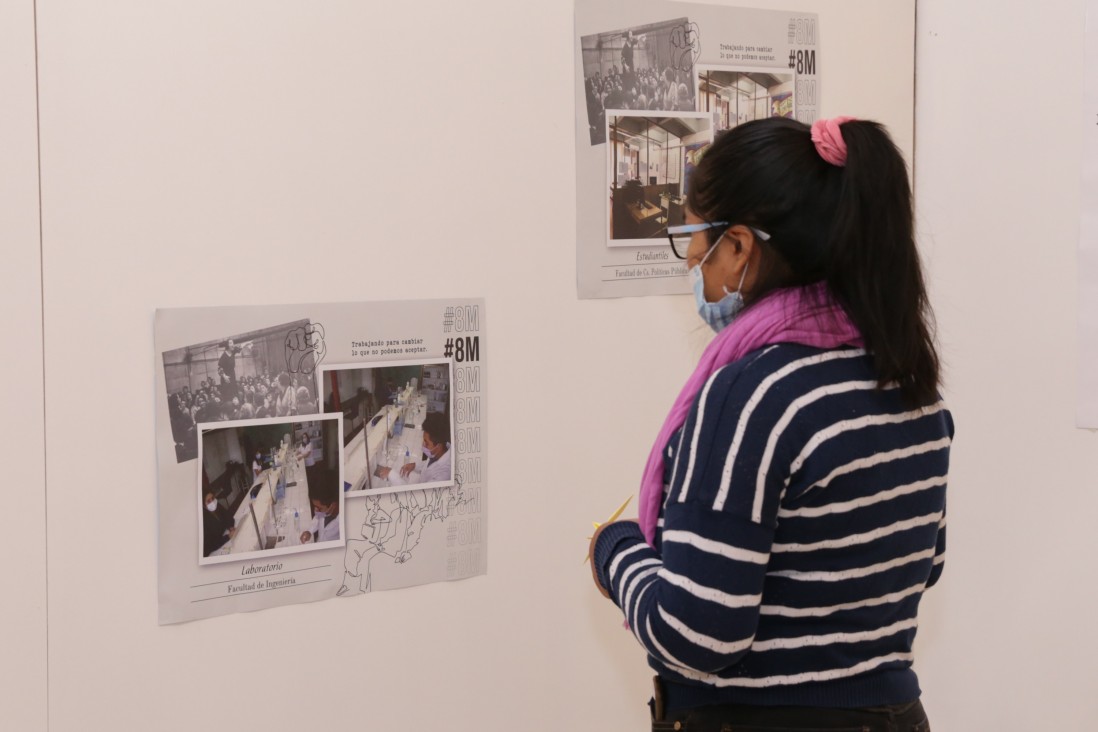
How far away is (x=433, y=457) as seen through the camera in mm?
1523

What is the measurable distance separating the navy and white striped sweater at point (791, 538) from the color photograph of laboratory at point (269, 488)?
528 mm

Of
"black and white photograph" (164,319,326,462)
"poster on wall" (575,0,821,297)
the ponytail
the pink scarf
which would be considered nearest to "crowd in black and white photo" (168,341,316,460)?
"black and white photograph" (164,319,326,462)

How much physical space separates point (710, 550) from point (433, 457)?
0.67 metres

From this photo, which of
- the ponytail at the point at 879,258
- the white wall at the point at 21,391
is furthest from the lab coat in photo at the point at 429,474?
the ponytail at the point at 879,258

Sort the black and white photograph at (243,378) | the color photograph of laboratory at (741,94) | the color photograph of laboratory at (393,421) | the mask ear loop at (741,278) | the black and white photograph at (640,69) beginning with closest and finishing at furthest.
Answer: the mask ear loop at (741,278), the black and white photograph at (243,378), the color photograph of laboratory at (393,421), the black and white photograph at (640,69), the color photograph of laboratory at (741,94)

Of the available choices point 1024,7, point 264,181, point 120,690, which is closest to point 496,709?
point 120,690

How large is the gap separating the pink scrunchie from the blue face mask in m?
0.15

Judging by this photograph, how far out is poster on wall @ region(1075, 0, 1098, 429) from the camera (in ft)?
5.79

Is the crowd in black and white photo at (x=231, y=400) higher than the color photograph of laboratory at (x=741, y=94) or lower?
lower

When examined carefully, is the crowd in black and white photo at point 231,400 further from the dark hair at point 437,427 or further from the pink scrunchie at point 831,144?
the pink scrunchie at point 831,144

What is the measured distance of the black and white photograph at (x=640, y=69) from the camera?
5.32 feet

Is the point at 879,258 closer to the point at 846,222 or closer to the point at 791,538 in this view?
the point at 846,222

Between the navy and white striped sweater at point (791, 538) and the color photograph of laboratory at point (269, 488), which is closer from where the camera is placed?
the navy and white striped sweater at point (791, 538)

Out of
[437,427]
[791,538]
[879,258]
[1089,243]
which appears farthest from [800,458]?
[1089,243]
